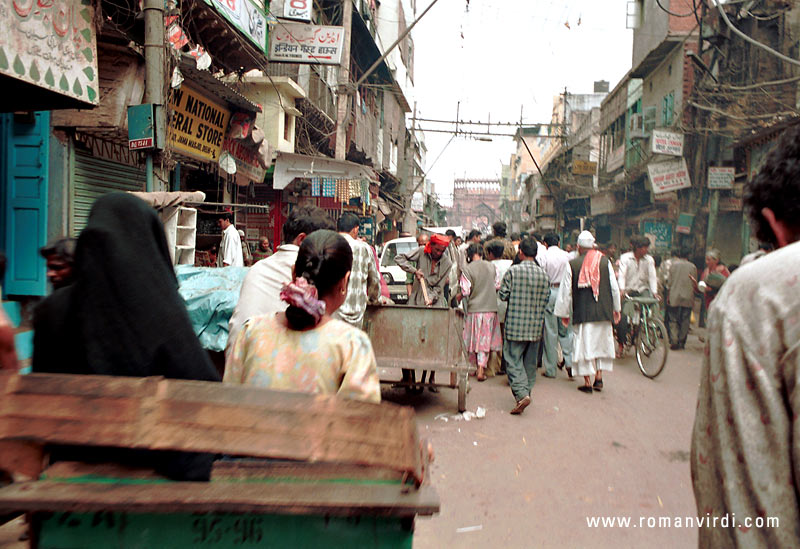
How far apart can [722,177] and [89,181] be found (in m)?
14.2

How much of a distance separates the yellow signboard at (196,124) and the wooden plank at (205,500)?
8.86 m

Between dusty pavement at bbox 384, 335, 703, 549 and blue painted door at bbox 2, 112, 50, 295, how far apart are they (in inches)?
182

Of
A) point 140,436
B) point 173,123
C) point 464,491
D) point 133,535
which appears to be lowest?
point 464,491

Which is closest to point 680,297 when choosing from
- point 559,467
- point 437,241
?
point 437,241

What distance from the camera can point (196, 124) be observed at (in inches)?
425

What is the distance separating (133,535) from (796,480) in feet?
5.00

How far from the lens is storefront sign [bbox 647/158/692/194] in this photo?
674 inches

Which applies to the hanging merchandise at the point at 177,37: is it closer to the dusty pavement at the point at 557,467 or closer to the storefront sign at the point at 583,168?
the dusty pavement at the point at 557,467

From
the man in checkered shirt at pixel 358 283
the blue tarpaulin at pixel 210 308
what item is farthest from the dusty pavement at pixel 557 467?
the blue tarpaulin at pixel 210 308

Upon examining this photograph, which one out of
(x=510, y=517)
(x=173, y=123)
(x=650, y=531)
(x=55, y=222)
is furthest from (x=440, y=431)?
(x=173, y=123)

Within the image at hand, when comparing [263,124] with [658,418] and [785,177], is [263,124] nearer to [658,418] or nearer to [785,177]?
[658,418]

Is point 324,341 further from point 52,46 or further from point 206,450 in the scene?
point 52,46

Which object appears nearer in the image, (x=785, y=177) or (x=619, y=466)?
(x=785, y=177)

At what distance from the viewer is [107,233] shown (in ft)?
5.39
